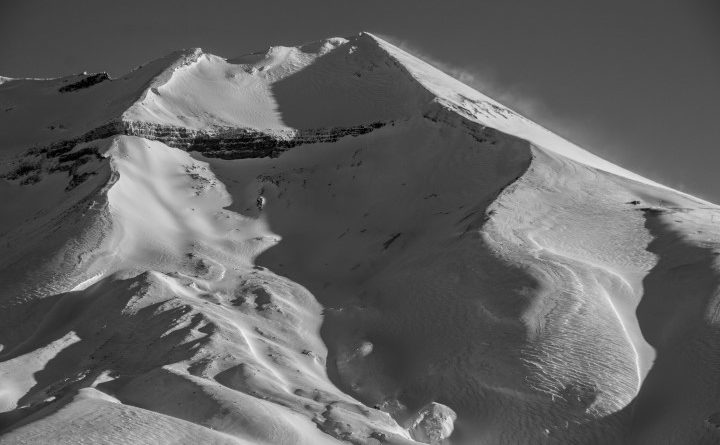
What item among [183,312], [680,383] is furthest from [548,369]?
[183,312]

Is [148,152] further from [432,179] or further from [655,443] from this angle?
[655,443]

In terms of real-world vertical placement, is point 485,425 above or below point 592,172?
below

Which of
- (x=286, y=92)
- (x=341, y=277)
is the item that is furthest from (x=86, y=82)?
(x=341, y=277)

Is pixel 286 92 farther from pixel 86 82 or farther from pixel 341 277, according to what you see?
pixel 341 277

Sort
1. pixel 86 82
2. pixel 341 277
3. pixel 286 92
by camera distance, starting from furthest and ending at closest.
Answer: pixel 86 82, pixel 286 92, pixel 341 277

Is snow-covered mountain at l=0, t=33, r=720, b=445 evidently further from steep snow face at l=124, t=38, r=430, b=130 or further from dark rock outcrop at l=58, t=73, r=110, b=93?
dark rock outcrop at l=58, t=73, r=110, b=93

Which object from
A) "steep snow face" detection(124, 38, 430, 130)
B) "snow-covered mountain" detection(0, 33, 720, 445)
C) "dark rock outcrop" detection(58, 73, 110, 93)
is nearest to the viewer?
"snow-covered mountain" detection(0, 33, 720, 445)

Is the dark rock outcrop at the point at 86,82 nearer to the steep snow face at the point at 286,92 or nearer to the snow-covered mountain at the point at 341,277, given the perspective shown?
the snow-covered mountain at the point at 341,277

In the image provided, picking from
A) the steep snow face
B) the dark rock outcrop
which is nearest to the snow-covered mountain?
the steep snow face
